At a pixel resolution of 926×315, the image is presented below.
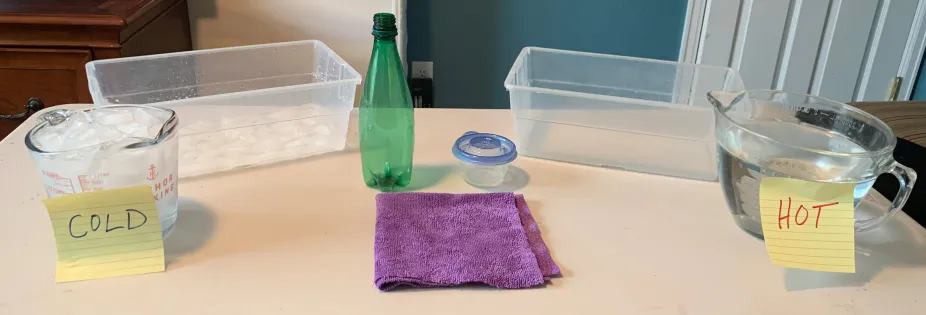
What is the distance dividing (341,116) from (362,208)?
20cm

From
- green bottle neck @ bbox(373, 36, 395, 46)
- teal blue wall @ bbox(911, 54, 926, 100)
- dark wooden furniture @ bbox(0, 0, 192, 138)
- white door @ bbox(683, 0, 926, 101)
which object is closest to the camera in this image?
green bottle neck @ bbox(373, 36, 395, 46)

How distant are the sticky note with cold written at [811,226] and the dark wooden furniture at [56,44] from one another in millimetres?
1338

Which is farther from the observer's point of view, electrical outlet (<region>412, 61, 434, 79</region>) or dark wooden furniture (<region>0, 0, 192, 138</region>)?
electrical outlet (<region>412, 61, 434, 79</region>)

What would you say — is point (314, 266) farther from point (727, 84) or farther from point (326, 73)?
point (727, 84)

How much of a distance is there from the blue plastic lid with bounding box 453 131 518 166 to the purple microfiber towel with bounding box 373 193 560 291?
47 mm

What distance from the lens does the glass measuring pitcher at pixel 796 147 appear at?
2.45ft

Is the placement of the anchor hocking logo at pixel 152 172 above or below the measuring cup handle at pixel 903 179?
below

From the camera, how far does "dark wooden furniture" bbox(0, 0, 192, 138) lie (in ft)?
4.83

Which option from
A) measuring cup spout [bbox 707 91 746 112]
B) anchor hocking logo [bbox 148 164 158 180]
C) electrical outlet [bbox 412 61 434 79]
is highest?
measuring cup spout [bbox 707 91 746 112]

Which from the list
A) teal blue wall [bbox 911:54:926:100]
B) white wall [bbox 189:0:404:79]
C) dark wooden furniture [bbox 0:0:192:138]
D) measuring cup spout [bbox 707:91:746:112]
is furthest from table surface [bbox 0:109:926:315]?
teal blue wall [bbox 911:54:926:100]

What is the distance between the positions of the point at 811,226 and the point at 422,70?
169cm

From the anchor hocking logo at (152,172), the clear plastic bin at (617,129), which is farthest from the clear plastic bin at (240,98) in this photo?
the clear plastic bin at (617,129)

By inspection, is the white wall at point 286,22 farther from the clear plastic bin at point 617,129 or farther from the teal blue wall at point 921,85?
the teal blue wall at point 921,85

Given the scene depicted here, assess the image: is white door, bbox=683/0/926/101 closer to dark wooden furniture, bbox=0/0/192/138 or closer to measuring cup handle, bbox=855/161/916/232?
measuring cup handle, bbox=855/161/916/232
